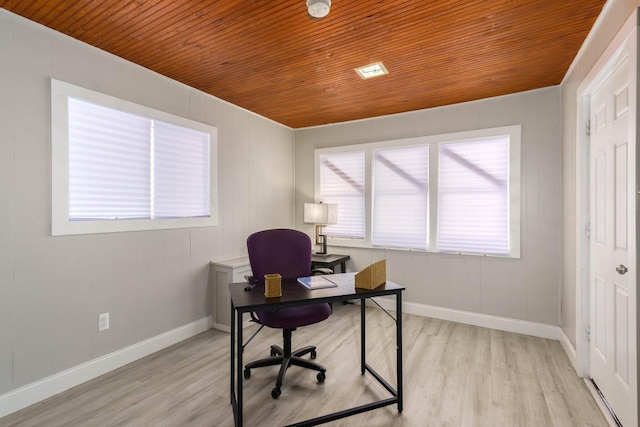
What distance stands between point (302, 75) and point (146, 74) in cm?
143

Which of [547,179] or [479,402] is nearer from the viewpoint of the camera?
[479,402]

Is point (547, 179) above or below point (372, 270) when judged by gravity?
above

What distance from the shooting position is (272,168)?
4402mm

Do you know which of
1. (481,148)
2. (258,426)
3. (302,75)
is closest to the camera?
(258,426)

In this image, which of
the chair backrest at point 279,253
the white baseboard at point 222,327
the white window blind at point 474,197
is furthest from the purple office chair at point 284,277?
the white window blind at point 474,197

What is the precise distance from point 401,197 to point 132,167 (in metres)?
3.04

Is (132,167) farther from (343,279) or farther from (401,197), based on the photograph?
(401,197)

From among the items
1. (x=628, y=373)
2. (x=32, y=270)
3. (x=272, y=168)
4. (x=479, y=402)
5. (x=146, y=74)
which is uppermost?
(x=146, y=74)

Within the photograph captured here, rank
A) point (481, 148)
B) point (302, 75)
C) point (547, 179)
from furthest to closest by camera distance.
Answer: point (481, 148) → point (547, 179) → point (302, 75)

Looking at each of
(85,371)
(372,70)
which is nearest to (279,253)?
(85,371)

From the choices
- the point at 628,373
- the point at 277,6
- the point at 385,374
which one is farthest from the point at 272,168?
the point at 628,373

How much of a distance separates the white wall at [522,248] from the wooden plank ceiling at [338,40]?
9.9 inches

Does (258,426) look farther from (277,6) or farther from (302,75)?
(302,75)

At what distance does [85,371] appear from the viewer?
2350mm
